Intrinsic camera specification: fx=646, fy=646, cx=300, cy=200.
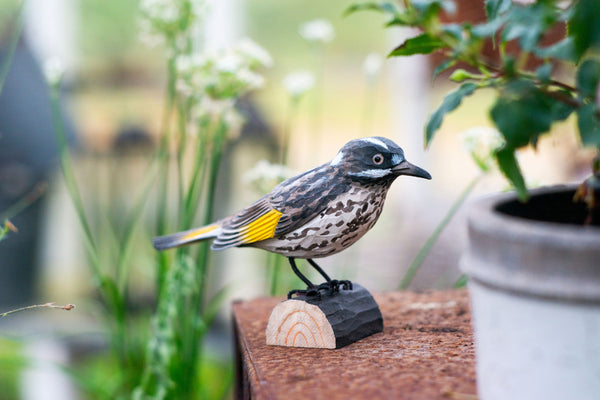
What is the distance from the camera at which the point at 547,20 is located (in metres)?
0.56

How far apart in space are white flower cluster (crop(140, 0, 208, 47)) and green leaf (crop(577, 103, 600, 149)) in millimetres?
808

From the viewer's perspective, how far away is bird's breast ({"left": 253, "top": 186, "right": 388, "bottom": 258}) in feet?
2.98

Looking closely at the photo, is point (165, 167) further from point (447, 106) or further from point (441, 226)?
point (447, 106)

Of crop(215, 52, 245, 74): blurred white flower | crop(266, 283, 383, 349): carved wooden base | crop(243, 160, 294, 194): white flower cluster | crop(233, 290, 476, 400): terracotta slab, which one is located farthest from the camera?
crop(243, 160, 294, 194): white flower cluster

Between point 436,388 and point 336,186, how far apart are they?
0.31m

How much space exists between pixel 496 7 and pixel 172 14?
0.70 m

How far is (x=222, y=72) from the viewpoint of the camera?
1167mm

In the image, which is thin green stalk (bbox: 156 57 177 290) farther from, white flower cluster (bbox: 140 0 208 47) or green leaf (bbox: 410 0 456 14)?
green leaf (bbox: 410 0 456 14)

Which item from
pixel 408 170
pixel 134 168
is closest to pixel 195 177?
pixel 408 170

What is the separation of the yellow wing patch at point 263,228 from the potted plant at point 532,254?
1.14 ft

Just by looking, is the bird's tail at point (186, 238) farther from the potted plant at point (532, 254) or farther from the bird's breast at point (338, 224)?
the potted plant at point (532, 254)

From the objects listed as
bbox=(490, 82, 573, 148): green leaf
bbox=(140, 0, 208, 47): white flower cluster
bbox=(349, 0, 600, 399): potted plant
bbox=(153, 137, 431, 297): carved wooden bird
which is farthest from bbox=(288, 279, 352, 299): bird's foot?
bbox=(140, 0, 208, 47): white flower cluster

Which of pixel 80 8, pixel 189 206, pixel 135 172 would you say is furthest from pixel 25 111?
pixel 189 206

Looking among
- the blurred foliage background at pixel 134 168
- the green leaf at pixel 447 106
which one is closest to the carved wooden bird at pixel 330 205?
the green leaf at pixel 447 106
